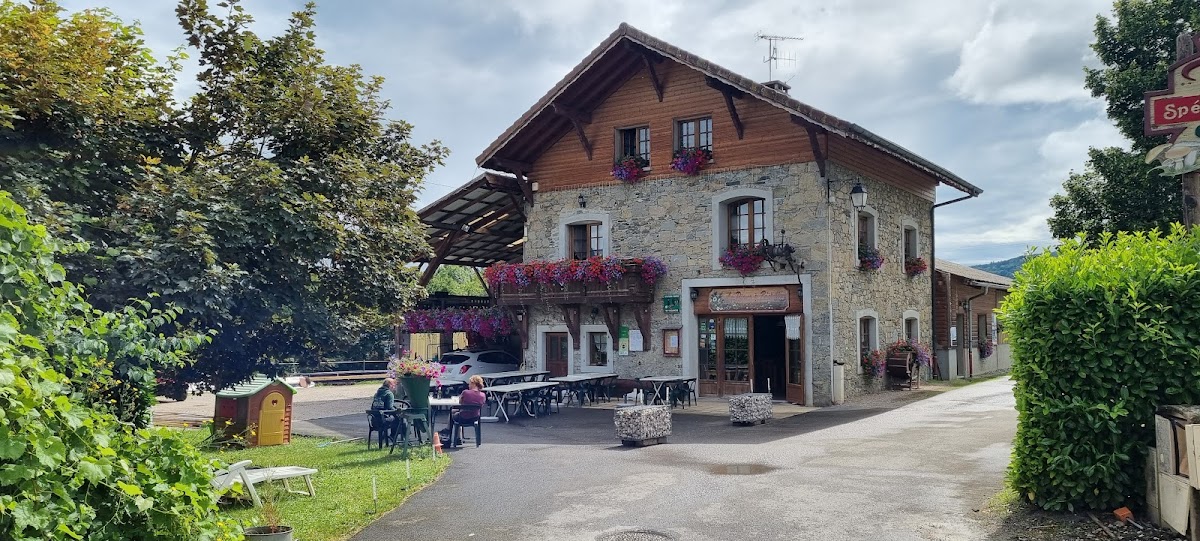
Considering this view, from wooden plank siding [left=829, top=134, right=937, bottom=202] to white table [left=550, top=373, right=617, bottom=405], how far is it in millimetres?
6851

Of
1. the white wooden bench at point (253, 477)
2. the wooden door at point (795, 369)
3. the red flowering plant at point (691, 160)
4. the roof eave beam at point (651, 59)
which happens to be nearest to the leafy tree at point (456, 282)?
the roof eave beam at point (651, 59)

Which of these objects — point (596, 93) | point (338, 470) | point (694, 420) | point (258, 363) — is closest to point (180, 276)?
point (258, 363)

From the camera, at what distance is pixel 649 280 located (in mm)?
18391

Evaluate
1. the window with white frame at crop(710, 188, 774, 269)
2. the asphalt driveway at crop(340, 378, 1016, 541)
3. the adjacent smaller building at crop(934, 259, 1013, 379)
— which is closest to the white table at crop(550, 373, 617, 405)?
the window with white frame at crop(710, 188, 774, 269)

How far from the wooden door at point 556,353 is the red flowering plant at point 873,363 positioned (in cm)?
706

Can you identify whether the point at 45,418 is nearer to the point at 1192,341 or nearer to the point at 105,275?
the point at 105,275

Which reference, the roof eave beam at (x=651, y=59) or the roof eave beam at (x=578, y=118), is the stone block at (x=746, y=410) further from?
the roof eave beam at (x=578, y=118)

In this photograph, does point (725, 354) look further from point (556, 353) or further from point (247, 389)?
point (247, 389)

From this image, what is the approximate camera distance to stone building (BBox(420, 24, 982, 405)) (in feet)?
55.7

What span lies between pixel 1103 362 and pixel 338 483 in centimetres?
753

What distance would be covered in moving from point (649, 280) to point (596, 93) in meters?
4.79

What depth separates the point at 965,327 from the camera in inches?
983

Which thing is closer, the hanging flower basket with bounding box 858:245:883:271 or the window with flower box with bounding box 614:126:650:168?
the hanging flower basket with bounding box 858:245:883:271

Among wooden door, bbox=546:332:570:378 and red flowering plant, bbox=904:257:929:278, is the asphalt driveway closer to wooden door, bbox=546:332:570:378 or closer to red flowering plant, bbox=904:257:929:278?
wooden door, bbox=546:332:570:378
